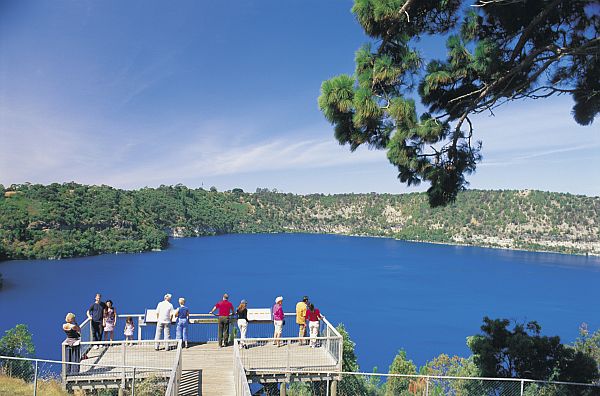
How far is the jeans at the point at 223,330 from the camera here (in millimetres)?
10984

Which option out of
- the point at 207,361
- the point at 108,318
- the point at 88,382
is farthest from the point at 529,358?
the point at 108,318

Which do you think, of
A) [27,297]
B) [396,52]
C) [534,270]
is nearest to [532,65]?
[396,52]

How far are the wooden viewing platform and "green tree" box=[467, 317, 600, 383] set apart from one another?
4.25 m

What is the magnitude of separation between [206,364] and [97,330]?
9.75ft

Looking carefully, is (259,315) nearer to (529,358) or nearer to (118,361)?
(118,361)

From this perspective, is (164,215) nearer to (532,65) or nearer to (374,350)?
(374,350)

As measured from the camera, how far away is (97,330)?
1076 centimetres

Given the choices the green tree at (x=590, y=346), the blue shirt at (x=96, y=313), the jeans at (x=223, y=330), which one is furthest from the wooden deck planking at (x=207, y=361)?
the green tree at (x=590, y=346)

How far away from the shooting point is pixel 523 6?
22.9 feet

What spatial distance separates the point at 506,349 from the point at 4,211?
120 meters

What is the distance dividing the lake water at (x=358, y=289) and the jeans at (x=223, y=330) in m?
35.8

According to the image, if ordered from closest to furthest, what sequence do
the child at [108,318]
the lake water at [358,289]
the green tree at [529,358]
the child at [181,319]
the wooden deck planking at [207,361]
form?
the wooden deck planking at [207,361] → the child at [181,319] → the green tree at [529,358] → the child at [108,318] → the lake water at [358,289]

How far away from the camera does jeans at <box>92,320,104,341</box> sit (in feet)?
35.0

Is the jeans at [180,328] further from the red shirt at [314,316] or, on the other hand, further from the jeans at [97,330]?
the red shirt at [314,316]
